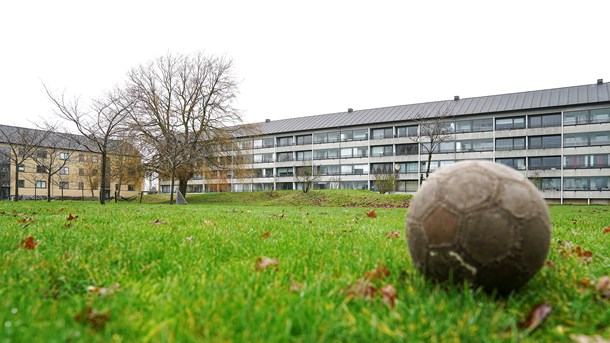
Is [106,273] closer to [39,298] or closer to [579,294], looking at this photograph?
[39,298]

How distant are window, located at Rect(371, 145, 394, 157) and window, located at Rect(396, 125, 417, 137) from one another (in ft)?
9.67

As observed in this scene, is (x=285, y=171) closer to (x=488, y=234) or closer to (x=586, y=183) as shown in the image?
(x=586, y=183)

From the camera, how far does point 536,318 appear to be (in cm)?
242

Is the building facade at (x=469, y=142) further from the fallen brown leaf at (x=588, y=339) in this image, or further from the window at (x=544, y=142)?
the fallen brown leaf at (x=588, y=339)

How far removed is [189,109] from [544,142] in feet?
167

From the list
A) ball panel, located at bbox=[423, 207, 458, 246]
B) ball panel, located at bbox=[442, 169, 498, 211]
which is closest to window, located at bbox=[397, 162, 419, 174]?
ball panel, located at bbox=[442, 169, 498, 211]

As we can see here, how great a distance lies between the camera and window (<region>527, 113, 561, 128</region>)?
181 ft

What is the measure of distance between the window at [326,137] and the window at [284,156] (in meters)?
6.53

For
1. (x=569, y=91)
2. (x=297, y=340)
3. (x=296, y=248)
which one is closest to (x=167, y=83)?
(x=296, y=248)

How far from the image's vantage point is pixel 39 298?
110 inches

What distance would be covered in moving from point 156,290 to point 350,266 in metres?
1.83

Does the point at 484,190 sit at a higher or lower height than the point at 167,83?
lower

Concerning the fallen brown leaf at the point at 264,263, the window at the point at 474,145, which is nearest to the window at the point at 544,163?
the window at the point at 474,145

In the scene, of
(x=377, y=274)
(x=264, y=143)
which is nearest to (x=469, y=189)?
(x=377, y=274)
